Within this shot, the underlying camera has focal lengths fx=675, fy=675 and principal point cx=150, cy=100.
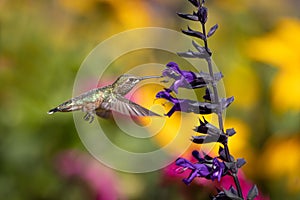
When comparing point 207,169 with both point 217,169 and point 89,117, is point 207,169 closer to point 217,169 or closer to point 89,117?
point 217,169

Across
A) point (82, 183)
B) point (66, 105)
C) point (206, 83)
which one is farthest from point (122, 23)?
point (206, 83)

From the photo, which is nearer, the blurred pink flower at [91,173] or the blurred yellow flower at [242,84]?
the blurred pink flower at [91,173]

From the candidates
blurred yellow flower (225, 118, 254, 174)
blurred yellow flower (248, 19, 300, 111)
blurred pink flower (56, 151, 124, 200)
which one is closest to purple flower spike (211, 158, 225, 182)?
blurred pink flower (56, 151, 124, 200)

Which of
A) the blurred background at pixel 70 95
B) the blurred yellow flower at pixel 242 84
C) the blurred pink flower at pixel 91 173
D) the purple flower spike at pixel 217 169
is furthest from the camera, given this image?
the blurred yellow flower at pixel 242 84

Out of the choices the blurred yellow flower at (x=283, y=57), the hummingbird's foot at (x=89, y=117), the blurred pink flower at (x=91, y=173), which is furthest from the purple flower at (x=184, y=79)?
the blurred yellow flower at (x=283, y=57)

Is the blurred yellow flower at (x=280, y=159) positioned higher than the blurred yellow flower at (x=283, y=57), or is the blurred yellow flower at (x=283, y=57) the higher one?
the blurred yellow flower at (x=283, y=57)

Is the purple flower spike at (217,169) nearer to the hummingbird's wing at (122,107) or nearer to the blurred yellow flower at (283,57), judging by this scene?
the hummingbird's wing at (122,107)

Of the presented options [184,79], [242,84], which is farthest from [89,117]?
[242,84]

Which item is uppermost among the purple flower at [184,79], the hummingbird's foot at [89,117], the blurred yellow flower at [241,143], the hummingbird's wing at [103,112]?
the blurred yellow flower at [241,143]
